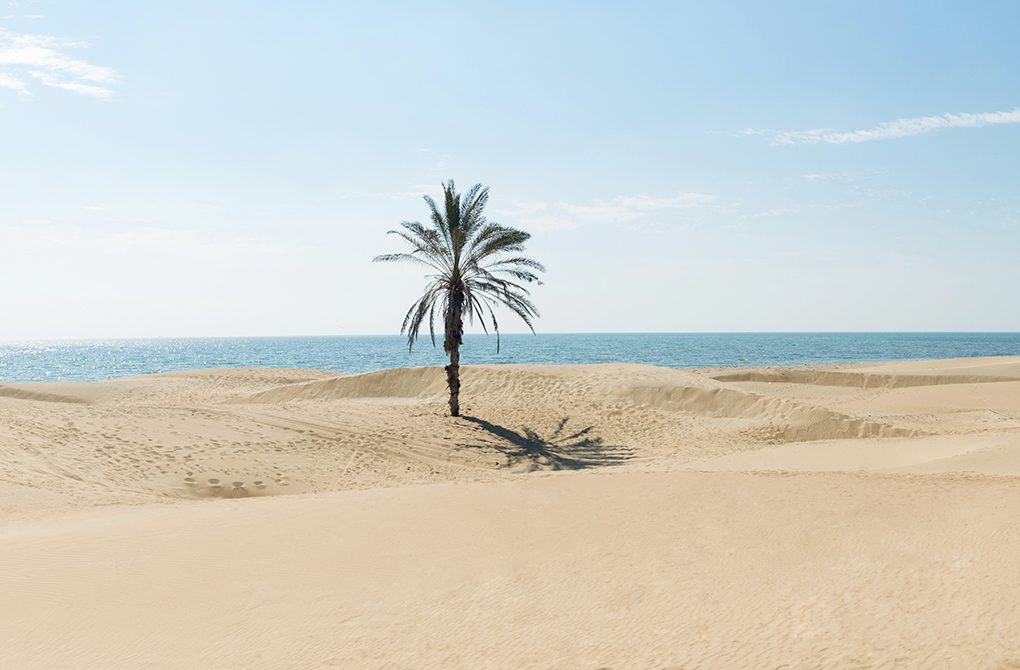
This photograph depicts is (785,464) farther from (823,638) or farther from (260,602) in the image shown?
(260,602)

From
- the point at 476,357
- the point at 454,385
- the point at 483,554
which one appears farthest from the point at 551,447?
the point at 476,357

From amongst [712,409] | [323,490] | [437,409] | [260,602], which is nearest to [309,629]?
[260,602]

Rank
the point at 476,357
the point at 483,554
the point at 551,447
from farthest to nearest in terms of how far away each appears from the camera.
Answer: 1. the point at 476,357
2. the point at 551,447
3. the point at 483,554

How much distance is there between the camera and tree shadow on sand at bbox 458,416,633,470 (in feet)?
59.1

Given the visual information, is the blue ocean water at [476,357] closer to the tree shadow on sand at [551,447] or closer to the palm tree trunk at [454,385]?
the palm tree trunk at [454,385]

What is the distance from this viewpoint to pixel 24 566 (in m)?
7.82

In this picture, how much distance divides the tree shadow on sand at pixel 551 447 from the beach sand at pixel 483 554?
10.2 inches

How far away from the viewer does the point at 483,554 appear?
820 centimetres

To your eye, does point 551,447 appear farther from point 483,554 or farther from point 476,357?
point 476,357

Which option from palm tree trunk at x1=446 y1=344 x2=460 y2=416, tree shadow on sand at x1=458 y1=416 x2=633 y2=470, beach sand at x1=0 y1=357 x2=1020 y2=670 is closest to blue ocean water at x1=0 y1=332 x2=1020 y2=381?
palm tree trunk at x1=446 y1=344 x2=460 y2=416

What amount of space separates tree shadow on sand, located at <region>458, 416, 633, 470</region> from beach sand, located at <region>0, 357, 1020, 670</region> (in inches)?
10.2

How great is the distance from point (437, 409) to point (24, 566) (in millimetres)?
15651

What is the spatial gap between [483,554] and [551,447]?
37.6ft

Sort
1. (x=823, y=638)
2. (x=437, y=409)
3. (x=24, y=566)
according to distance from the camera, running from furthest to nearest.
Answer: (x=437, y=409) < (x=24, y=566) < (x=823, y=638)
